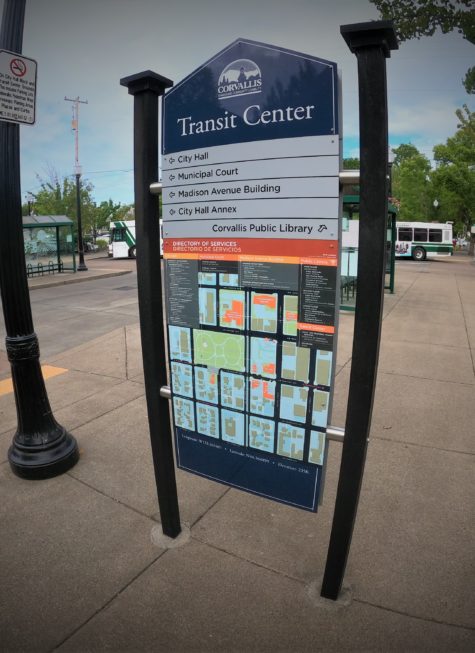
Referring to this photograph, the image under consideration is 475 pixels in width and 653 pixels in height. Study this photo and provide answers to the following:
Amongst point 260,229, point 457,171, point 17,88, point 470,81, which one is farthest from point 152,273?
point 457,171

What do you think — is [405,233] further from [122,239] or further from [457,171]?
[122,239]

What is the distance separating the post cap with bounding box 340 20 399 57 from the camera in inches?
65.2

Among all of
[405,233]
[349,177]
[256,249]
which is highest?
[405,233]

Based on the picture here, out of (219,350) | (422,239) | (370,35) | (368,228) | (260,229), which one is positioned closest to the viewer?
(370,35)

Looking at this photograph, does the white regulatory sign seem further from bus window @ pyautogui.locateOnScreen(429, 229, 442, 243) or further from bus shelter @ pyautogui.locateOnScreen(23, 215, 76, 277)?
bus window @ pyautogui.locateOnScreen(429, 229, 442, 243)

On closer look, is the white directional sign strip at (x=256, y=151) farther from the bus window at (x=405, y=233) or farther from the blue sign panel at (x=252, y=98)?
the bus window at (x=405, y=233)

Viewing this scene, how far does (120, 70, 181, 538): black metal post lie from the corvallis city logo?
35cm

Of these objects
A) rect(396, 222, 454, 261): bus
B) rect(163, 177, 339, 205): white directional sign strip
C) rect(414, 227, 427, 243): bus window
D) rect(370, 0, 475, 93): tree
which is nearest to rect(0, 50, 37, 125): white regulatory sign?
rect(163, 177, 339, 205): white directional sign strip

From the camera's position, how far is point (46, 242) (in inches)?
743

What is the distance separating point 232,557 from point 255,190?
2.04 meters

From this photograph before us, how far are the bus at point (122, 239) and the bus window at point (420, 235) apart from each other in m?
18.6

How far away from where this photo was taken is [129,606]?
228 cm

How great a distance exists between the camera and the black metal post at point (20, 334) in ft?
10.3

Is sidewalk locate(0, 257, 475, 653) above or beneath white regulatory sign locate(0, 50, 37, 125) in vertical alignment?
beneath
